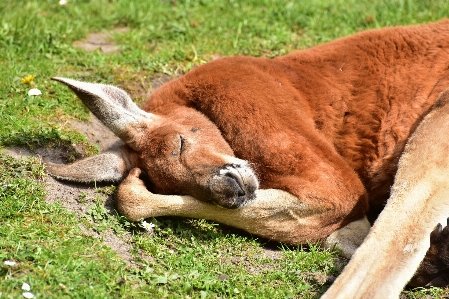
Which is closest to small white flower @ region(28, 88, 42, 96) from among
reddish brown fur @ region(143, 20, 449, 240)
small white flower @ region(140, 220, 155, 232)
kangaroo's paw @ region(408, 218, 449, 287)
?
reddish brown fur @ region(143, 20, 449, 240)

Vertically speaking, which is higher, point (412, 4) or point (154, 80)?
point (412, 4)

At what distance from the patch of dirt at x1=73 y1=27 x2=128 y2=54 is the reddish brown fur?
2.40m

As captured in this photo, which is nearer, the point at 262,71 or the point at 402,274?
the point at 402,274

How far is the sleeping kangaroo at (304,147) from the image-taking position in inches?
215

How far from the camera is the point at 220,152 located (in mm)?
5844

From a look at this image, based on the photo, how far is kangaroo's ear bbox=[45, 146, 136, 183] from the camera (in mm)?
6090

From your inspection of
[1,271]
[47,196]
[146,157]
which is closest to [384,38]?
[146,157]

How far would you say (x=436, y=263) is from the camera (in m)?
5.11

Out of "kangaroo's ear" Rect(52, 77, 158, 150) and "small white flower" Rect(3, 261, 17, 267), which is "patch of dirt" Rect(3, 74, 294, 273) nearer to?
"kangaroo's ear" Rect(52, 77, 158, 150)

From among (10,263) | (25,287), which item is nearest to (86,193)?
(10,263)

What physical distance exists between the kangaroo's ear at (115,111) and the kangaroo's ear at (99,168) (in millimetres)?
184

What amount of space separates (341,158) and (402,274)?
1354 millimetres

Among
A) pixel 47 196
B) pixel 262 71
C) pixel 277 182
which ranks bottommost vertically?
pixel 47 196

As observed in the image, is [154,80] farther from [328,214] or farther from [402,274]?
[402,274]
